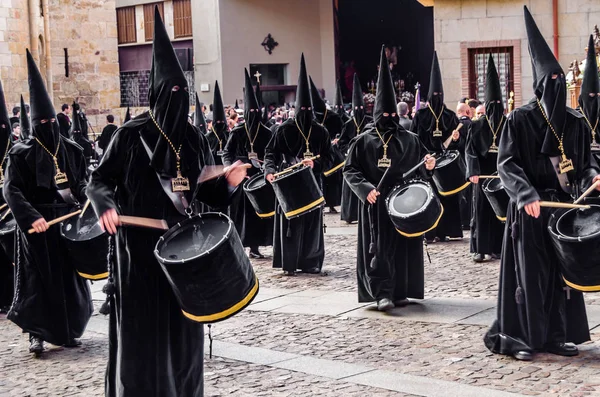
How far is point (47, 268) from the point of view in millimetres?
9086

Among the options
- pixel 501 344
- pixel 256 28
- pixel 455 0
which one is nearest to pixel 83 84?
pixel 256 28

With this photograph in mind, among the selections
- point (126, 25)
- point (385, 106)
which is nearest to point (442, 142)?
point (385, 106)

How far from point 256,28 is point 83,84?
19.7 feet

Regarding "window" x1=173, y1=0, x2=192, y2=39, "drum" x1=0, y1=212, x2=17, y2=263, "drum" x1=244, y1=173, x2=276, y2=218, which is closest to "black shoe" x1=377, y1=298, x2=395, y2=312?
"drum" x1=244, y1=173, x2=276, y2=218

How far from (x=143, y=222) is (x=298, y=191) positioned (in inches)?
206

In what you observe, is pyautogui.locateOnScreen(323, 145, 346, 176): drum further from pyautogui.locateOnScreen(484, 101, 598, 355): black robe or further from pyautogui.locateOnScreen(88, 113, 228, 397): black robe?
pyautogui.locateOnScreen(88, 113, 228, 397): black robe

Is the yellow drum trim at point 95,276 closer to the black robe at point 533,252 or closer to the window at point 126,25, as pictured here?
the black robe at point 533,252

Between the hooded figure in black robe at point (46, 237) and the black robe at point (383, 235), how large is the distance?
101 inches

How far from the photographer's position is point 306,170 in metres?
11.4

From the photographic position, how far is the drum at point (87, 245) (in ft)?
28.1

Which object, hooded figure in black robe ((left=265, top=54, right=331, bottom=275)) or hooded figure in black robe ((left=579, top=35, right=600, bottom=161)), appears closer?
hooded figure in black robe ((left=579, top=35, right=600, bottom=161))

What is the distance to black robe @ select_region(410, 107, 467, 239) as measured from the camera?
14703mm

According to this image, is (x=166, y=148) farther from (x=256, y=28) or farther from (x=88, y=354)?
(x=256, y=28)

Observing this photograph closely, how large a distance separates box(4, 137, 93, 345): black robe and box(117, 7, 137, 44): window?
1084 inches
